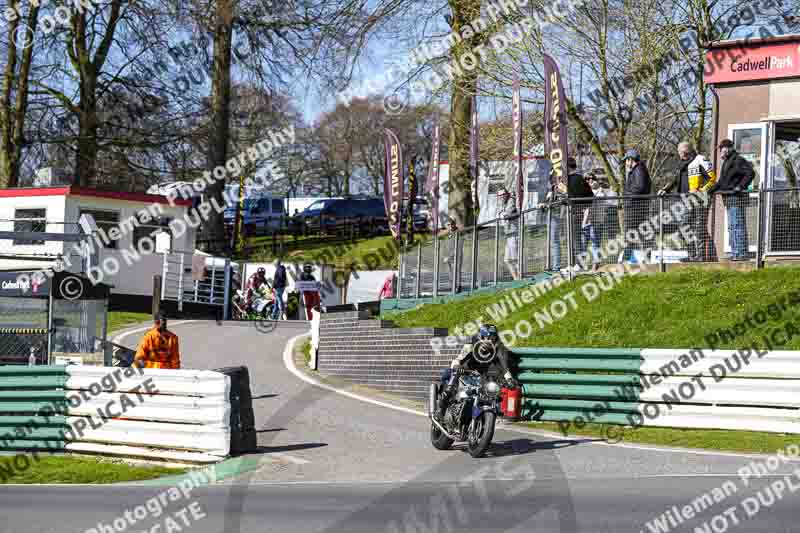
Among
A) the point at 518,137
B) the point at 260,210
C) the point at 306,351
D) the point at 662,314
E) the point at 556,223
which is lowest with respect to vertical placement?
the point at 306,351

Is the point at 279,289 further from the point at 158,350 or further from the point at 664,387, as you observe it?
the point at 664,387

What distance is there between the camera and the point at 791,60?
19.3 meters

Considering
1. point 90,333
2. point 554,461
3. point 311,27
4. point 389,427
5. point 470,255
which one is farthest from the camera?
point 311,27

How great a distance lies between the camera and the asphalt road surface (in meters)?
9.31

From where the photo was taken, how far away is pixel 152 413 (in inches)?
557

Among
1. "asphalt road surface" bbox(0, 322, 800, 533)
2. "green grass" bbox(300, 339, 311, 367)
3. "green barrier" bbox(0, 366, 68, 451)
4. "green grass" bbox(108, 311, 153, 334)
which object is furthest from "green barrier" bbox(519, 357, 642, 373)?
"green grass" bbox(108, 311, 153, 334)

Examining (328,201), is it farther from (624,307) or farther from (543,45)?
(624,307)

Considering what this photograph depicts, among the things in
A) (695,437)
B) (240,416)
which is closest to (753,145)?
(695,437)

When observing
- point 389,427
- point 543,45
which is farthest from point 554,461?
point 543,45

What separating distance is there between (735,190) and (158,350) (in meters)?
8.84

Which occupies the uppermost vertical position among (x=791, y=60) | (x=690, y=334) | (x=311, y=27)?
(x=311, y=27)

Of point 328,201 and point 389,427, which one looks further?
point 328,201

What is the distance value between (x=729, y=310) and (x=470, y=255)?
6901 mm

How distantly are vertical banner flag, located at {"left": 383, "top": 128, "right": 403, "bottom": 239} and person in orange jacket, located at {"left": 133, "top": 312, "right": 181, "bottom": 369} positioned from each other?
45.6ft
